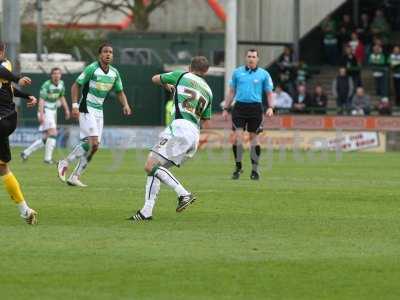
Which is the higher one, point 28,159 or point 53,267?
point 53,267

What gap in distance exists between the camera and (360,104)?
40500mm

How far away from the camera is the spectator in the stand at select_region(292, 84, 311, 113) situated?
1594 inches

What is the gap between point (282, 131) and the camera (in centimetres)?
3900

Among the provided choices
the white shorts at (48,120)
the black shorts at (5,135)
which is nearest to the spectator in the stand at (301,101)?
the white shorts at (48,120)

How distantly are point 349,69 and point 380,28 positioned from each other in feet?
10.6

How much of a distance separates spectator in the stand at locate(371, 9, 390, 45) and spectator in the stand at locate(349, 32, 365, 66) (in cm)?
76

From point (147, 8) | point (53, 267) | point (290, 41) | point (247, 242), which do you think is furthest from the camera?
point (147, 8)

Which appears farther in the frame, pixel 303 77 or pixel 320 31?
pixel 320 31

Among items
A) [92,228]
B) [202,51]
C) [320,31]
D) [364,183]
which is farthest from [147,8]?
[92,228]

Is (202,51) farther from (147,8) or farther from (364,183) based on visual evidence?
(364,183)

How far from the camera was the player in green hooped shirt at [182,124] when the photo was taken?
49.4 ft

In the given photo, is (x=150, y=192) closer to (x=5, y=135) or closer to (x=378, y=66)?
(x=5, y=135)

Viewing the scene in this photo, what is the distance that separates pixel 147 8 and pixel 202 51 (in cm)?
989

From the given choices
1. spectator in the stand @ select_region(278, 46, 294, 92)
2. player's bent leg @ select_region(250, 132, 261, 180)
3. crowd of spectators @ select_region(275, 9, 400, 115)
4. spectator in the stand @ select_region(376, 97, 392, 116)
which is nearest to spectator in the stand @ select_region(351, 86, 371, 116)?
crowd of spectators @ select_region(275, 9, 400, 115)
